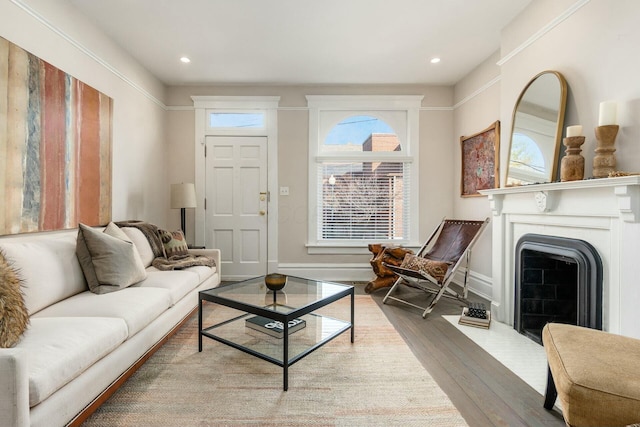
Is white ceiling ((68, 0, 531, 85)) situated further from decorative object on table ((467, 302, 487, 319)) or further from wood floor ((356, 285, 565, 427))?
wood floor ((356, 285, 565, 427))

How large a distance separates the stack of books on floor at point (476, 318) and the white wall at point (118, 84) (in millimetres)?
3507

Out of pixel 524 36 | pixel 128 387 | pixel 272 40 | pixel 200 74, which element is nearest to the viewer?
pixel 128 387

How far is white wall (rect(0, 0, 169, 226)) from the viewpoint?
217 centimetres

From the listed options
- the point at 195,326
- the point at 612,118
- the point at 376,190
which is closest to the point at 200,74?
the point at 376,190

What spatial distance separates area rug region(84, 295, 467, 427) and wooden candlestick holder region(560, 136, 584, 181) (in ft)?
5.13

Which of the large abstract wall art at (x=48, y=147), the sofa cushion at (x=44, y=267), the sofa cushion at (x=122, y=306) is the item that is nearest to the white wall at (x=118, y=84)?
the large abstract wall art at (x=48, y=147)

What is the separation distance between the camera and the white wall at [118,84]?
85.6 inches

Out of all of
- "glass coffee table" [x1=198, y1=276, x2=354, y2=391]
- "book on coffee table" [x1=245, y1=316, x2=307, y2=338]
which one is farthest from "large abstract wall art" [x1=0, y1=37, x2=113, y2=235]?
"book on coffee table" [x1=245, y1=316, x2=307, y2=338]

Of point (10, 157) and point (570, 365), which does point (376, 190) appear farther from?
point (10, 157)

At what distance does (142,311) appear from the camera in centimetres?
188

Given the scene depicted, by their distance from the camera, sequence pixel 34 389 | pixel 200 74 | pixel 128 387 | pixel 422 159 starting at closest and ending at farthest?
pixel 34 389, pixel 128 387, pixel 200 74, pixel 422 159

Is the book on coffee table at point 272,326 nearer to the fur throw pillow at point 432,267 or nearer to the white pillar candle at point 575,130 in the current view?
the fur throw pillow at point 432,267

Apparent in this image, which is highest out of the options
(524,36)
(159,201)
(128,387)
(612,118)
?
(524,36)

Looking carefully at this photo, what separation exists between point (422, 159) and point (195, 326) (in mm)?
3451
